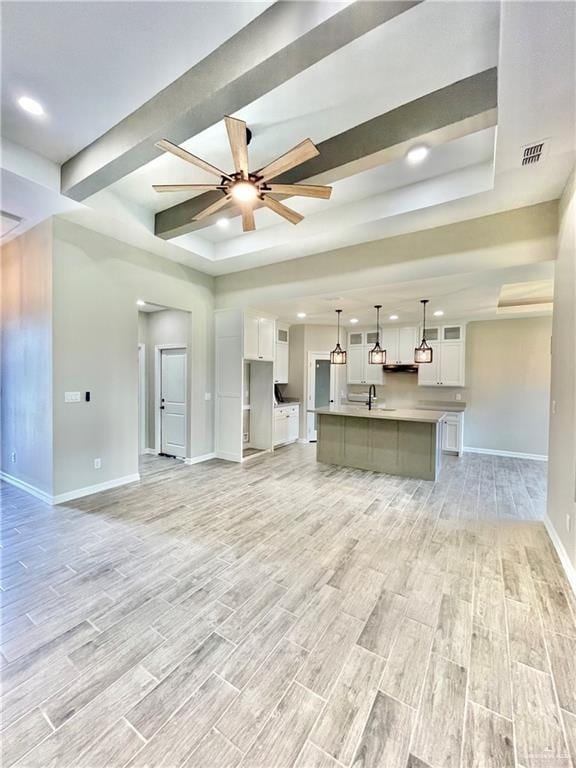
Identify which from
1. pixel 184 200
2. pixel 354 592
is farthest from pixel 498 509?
pixel 184 200

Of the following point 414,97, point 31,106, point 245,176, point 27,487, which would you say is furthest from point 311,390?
point 31,106

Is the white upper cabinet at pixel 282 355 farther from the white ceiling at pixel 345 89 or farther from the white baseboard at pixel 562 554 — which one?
the white baseboard at pixel 562 554

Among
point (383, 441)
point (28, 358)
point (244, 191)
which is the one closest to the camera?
point (244, 191)

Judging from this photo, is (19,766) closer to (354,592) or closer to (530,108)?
(354,592)

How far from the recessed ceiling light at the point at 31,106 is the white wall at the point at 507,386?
7.36 m

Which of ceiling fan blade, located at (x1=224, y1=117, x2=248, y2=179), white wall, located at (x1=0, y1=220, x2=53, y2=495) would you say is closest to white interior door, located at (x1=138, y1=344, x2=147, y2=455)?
white wall, located at (x1=0, y1=220, x2=53, y2=495)

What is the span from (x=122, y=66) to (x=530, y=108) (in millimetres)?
2632

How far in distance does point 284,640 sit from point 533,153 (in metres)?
3.75

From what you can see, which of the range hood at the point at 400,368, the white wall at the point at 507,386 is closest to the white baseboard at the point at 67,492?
the range hood at the point at 400,368

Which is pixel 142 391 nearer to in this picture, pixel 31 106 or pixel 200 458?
pixel 200 458

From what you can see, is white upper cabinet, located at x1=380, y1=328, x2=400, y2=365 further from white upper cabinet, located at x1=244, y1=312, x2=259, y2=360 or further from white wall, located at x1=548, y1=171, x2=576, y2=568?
white wall, located at x1=548, y1=171, x2=576, y2=568

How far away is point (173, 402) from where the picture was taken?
600 centimetres

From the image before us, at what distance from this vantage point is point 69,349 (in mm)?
3916

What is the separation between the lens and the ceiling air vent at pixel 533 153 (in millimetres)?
2316
